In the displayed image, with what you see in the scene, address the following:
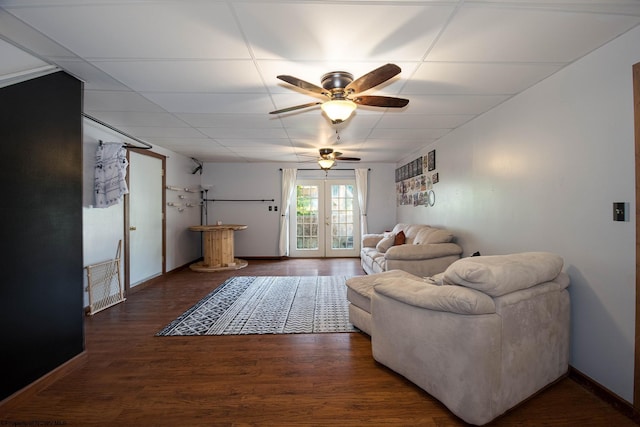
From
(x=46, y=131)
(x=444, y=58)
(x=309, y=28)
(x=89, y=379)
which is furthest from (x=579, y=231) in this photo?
(x=46, y=131)

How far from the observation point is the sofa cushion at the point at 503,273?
1.67 meters

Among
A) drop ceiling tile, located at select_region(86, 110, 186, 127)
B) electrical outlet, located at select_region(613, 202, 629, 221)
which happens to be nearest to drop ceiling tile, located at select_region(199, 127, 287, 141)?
drop ceiling tile, located at select_region(86, 110, 186, 127)

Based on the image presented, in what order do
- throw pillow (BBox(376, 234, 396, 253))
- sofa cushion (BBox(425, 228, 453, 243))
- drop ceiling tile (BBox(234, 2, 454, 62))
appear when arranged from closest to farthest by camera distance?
drop ceiling tile (BBox(234, 2, 454, 62)) < sofa cushion (BBox(425, 228, 453, 243)) < throw pillow (BBox(376, 234, 396, 253))

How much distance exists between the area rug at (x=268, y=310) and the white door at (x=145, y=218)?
4.55 ft

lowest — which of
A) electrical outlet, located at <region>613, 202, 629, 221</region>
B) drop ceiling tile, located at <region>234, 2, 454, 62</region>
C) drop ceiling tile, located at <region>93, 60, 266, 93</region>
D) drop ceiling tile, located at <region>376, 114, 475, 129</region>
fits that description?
electrical outlet, located at <region>613, 202, 629, 221</region>

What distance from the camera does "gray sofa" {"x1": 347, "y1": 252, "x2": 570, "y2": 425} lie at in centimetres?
163

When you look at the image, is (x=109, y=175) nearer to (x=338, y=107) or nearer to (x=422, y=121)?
(x=338, y=107)

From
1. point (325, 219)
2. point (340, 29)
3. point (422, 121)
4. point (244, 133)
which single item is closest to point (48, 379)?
point (340, 29)

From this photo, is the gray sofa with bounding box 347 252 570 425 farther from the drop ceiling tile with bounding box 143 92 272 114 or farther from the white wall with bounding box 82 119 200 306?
the white wall with bounding box 82 119 200 306

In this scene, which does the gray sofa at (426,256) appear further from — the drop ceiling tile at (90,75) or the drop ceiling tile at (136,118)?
the drop ceiling tile at (90,75)

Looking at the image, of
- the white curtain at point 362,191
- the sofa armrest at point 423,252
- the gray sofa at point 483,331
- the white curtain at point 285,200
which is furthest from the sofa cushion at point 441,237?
the white curtain at point 285,200

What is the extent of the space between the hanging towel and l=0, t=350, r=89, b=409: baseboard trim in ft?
6.36

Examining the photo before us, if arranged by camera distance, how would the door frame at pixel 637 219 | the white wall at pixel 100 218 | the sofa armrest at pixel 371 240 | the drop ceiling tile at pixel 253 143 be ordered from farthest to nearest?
1. the sofa armrest at pixel 371 240
2. the drop ceiling tile at pixel 253 143
3. the white wall at pixel 100 218
4. the door frame at pixel 637 219

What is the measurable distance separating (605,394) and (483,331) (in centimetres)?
119
